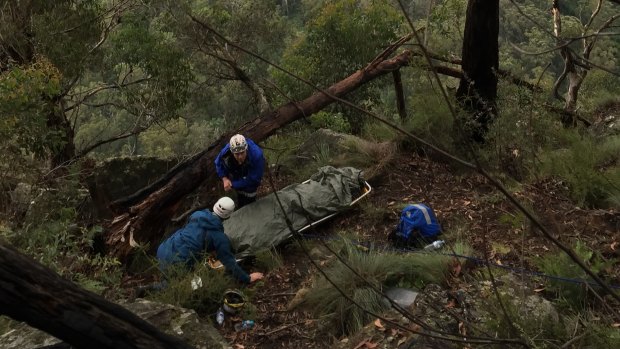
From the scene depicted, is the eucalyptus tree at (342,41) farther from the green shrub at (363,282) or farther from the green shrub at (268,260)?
the green shrub at (363,282)

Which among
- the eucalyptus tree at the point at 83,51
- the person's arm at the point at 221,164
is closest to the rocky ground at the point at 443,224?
the person's arm at the point at 221,164

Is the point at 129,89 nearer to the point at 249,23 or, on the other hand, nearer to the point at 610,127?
the point at 249,23

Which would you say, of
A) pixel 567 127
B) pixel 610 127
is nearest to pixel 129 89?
pixel 567 127

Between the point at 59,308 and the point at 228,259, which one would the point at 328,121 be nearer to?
the point at 228,259

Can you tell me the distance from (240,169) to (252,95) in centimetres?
501

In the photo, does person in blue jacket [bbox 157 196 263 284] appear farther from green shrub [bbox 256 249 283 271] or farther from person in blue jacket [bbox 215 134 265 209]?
person in blue jacket [bbox 215 134 265 209]

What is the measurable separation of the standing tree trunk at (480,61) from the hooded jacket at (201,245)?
3.65 m

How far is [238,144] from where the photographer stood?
6180mm

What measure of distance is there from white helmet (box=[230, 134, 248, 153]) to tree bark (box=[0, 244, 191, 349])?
14.6 ft

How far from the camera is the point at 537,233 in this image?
16.9 ft

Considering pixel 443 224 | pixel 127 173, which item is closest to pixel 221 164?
pixel 443 224

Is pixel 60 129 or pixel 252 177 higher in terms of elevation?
pixel 60 129

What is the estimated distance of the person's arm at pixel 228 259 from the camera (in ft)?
17.4

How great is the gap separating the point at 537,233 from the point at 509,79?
9.72ft
